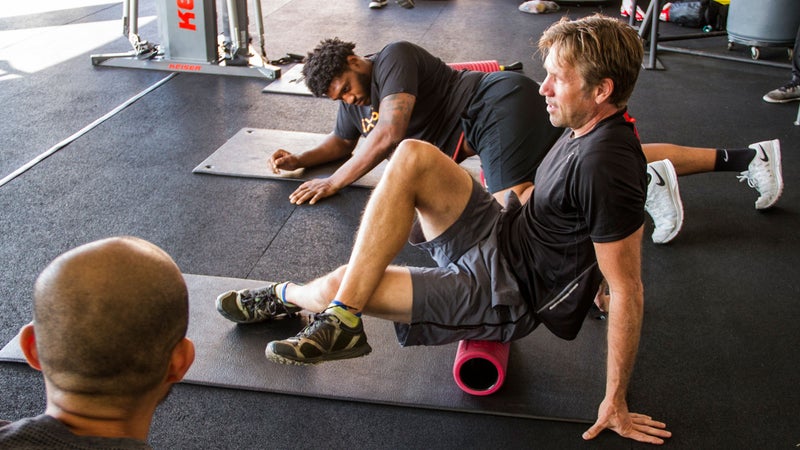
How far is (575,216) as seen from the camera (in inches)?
68.3

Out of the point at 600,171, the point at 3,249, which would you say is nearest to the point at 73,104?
the point at 3,249

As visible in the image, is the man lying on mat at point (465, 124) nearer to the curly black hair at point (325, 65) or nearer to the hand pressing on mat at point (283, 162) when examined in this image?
the curly black hair at point (325, 65)

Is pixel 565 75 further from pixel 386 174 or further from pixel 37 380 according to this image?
pixel 37 380

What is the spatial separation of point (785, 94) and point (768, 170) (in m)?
1.71

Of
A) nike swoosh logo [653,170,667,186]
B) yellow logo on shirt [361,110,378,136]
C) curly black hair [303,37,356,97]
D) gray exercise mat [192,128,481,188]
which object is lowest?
gray exercise mat [192,128,481,188]

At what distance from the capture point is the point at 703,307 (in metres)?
2.41

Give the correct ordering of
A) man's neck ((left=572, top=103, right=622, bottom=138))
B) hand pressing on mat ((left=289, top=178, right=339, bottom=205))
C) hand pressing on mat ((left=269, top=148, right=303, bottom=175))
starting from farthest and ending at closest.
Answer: hand pressing on mat ((left=269, top=148, right=303, bottom=175))
hand pressing on mat ((left=289, top=178, right=339, bottom=205))
man's neck ((left=572, top=103, right=622, bottom=138))

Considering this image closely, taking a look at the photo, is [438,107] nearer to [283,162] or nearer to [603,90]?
[283,162]

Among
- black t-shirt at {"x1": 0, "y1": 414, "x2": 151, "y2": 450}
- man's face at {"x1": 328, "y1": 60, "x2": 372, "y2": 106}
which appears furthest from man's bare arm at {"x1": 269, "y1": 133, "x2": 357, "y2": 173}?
black t-shirt at {"x1": 0, "y1": 414, "x2": 151, "y2": 450}

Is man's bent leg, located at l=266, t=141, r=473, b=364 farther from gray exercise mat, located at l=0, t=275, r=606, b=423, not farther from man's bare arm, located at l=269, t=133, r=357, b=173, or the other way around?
man's bare arm, located at l=269, t=133, r=357, b=173

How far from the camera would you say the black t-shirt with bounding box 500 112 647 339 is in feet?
5.20

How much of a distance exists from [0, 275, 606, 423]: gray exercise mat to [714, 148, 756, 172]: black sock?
112 cm

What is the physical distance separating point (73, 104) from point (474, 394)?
10.1ft

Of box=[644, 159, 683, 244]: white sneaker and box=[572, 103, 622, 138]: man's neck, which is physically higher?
box=[572, 103, 622, 138]: man's neck
